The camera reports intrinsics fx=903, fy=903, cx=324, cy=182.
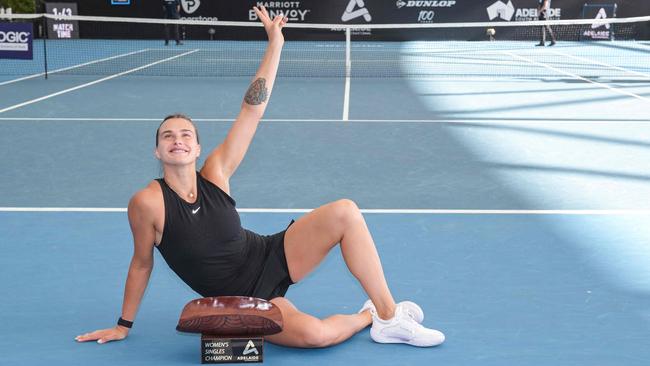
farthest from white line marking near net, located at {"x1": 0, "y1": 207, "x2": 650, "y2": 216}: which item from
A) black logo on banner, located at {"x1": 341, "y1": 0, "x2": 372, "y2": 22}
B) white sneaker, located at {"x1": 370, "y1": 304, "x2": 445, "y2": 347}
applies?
black logo on banner, located at {"x1": 341, "y1": 0, "x2": 372, "y2": 22}

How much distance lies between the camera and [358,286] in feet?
14.4

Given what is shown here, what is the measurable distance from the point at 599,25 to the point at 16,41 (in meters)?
15.7

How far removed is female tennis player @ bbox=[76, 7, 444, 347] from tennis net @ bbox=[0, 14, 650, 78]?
31.3ft

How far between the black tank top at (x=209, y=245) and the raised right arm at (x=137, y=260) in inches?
2.5

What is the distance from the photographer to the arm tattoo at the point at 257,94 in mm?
3863

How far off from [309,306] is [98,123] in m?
6.08

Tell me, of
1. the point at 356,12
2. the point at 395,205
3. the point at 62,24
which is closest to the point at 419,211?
the point at 395,205

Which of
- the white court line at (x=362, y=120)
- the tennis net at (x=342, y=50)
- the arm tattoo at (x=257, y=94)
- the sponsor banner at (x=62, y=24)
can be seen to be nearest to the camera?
the arm tattoo at (x=257, y=94)

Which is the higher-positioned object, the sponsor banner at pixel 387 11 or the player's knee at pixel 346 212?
the sponsor banner at pixel 387 11

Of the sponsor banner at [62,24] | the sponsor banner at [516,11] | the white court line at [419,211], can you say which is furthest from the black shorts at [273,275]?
the sponsor banner at [62,24]

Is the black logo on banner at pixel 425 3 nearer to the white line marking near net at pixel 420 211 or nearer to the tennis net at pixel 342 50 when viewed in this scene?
the tennis net at pixel 342 50

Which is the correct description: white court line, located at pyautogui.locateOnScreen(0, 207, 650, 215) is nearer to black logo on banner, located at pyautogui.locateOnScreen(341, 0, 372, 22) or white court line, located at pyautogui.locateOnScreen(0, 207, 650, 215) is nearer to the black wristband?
the black wristband

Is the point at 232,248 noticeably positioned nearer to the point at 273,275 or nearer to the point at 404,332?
the point at 273,275

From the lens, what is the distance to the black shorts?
3658 millimetres
